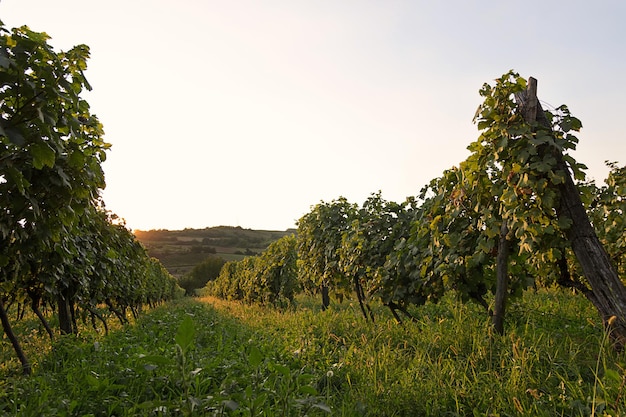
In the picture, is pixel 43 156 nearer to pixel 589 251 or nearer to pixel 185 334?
pixel 185 334

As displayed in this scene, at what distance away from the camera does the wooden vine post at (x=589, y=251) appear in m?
3.97

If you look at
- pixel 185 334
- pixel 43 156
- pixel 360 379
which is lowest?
pixel 360 379

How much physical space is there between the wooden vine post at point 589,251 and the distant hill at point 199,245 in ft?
250

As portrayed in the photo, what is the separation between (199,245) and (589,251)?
9580cm

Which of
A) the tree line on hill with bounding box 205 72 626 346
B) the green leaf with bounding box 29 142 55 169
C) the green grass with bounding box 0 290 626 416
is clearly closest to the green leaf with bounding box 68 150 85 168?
the green leaf with bounding box 29 142 55 169

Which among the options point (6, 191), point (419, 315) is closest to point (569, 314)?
point (419, 315)

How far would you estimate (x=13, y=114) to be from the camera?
282 cm

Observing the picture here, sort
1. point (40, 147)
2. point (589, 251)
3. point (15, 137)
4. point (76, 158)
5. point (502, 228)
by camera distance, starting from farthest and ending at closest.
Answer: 1. point (502, 228)
2. point (589, 251)
3. point (76, 158)
4. point (40, 147)
5. point (15, 137)

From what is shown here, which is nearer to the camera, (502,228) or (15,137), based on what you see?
(15,137)

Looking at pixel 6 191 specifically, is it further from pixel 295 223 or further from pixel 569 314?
pixel 295 223

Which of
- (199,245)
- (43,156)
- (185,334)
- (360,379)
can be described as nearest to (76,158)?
(43,156)

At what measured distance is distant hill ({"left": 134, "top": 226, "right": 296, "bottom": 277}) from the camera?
82.8 meters

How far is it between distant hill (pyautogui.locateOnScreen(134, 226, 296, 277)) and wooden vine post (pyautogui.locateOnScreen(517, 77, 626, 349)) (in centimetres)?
7607

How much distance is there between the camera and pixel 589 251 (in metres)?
4.11
